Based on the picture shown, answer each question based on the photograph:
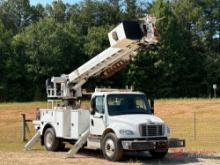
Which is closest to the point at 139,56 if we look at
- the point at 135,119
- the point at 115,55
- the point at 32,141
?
the point at 32,141

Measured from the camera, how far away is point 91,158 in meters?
19.7

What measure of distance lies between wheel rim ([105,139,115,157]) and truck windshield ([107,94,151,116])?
3.08 feet

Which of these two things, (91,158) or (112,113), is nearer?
(112,113)

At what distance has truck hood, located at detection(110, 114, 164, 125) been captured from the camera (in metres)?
18.4

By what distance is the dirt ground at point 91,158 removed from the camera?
59.7 ft

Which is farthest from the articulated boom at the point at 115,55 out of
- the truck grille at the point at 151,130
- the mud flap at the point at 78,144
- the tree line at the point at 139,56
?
the tree line at the point at 139,56

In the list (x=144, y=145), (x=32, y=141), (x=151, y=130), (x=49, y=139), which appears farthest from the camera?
(x=32, y=141)

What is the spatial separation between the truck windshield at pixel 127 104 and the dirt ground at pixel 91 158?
1.55 meters

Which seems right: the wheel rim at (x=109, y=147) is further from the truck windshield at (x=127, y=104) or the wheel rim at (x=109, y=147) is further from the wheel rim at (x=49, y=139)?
the wheel rim at (x=49, y=139)

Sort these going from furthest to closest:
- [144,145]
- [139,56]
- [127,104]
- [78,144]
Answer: [139,56], [78,144], [127,104], [144,145]

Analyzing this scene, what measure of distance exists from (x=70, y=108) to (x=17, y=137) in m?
10.5

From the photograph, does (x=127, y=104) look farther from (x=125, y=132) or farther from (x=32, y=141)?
(x=32, y=141)

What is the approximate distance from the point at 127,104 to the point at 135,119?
1.13 metres

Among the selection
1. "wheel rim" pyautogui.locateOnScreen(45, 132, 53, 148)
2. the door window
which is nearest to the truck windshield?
the door window
